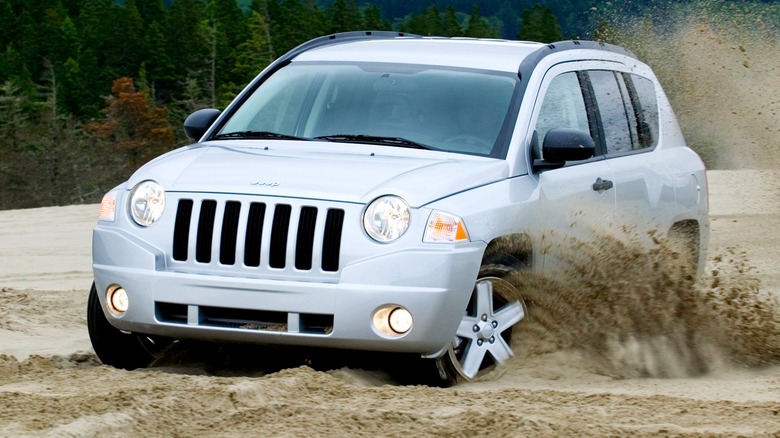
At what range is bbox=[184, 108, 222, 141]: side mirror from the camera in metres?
7.52

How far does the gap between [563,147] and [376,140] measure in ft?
3.05

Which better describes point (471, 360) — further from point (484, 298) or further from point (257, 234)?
point (257, 234)

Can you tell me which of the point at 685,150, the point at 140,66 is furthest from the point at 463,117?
the point at 140,66

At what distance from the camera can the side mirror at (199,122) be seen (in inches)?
296

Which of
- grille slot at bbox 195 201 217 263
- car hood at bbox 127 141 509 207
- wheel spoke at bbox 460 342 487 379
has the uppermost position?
car hood at bbox 127 141 509 207

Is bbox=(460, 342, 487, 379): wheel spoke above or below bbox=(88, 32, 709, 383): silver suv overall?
below

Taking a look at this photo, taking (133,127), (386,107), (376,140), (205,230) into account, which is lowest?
(133,127)

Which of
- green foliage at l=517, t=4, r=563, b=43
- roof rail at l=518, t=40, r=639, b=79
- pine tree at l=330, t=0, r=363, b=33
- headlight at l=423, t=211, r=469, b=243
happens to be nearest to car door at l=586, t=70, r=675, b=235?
roof rail at l=518, t=40, r=639, b=79

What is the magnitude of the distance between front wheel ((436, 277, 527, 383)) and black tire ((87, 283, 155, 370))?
159 centimetres

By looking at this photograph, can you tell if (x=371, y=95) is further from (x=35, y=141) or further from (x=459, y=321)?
(x=35, y=141)

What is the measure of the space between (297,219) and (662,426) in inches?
72.5

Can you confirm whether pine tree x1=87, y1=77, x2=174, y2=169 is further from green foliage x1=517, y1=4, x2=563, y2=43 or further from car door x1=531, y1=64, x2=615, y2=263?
car door x1=531, y1=64, x2=615, y2=263

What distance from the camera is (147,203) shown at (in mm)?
6145

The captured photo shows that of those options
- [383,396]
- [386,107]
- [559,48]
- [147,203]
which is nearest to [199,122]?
[386,107]
